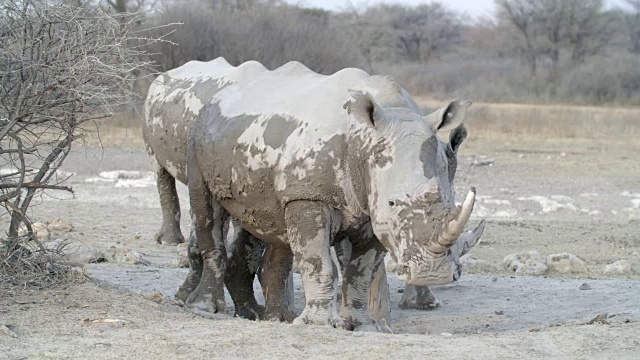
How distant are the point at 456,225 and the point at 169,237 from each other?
6.76 meters

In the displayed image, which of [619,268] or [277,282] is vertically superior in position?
[277,282]

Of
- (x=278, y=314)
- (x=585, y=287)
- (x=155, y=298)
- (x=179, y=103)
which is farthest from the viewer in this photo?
(x=179, y=103)

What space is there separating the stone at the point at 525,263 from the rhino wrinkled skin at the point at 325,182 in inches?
121

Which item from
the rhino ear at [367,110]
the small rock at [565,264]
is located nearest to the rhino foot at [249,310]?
the rhino ear at [367,110]

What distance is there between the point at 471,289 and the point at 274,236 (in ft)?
8.99

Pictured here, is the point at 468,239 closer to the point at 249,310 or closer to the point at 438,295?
the point at 249,310

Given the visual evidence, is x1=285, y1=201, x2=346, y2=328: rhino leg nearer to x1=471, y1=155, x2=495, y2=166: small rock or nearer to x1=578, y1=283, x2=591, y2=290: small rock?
x1=578, y1=283, x2=591, y2=290: small rock

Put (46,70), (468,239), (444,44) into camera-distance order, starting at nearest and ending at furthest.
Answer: (468,239)
(46,70)
(444,44)

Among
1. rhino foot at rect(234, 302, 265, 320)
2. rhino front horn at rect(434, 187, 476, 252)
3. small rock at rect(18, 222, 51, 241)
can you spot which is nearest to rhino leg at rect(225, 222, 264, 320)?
rhino foot at rect(234, 302, 265, 320)

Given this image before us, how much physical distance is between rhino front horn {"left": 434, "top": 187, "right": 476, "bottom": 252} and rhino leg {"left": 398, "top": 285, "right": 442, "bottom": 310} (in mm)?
2926

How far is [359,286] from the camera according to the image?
7.49m

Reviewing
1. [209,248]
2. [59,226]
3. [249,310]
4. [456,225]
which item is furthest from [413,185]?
[59,226]

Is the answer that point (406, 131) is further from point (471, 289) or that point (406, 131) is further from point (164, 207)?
point (164, 207)

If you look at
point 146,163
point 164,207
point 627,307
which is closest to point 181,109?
point 164,207
